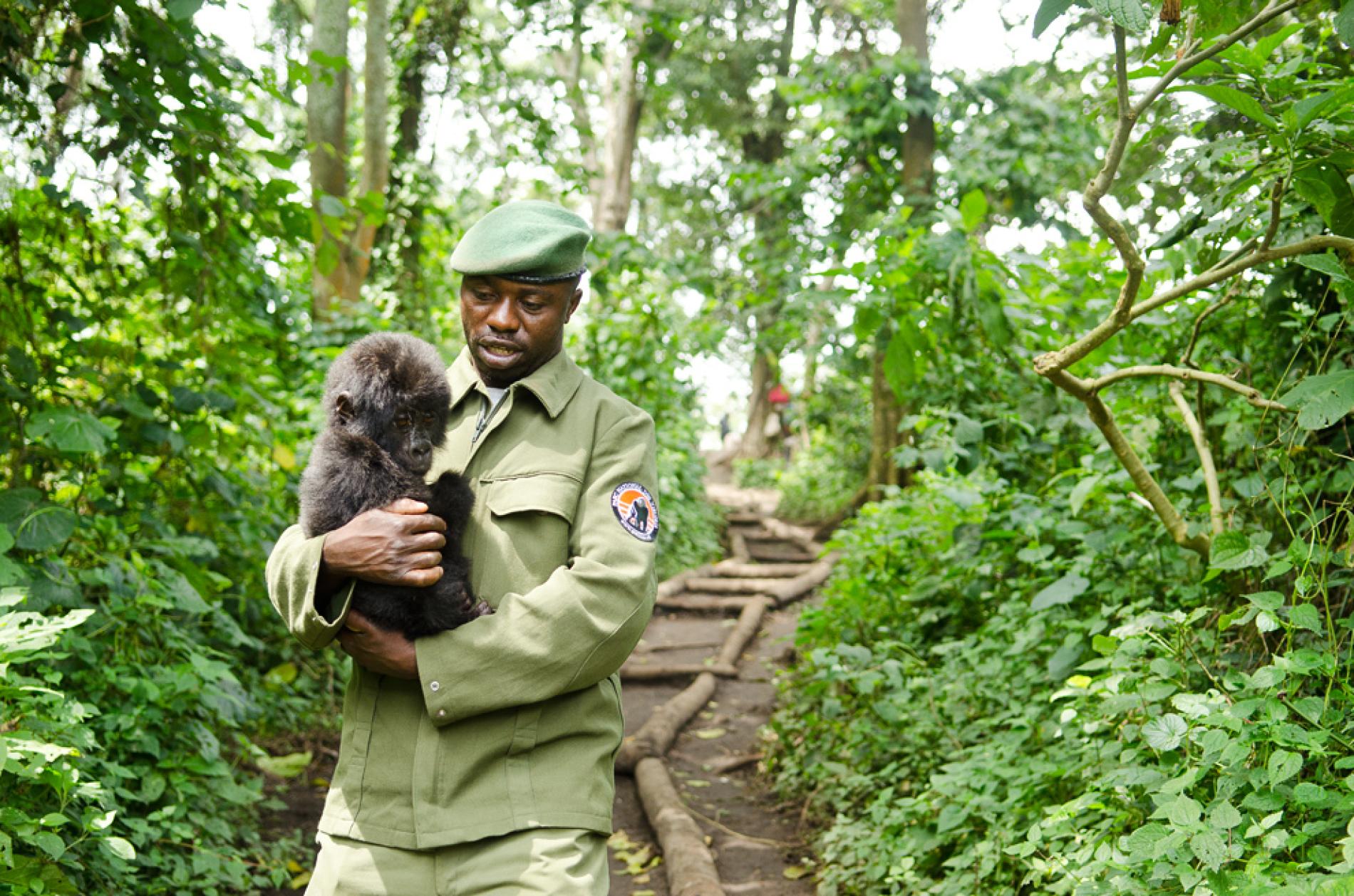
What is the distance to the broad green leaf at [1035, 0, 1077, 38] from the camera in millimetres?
2258

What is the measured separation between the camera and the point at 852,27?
1931cm

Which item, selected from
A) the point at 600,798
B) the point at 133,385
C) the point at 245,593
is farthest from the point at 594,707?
the point at 245,593

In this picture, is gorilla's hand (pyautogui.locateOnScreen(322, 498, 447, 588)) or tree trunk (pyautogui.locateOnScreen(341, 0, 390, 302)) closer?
gorilla's hand (pyautogui.locateOnScreen(322, 498, 447, 588))

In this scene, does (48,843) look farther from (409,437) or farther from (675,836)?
(675,836)

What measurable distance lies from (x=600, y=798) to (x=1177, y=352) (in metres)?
3.34

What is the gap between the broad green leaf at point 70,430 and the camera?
12.0 ft

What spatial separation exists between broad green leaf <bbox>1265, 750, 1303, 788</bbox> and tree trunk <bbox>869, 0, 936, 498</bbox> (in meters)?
8.13

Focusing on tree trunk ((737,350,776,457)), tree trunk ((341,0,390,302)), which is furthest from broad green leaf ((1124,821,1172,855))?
tree trunk ((737,350,776,457))

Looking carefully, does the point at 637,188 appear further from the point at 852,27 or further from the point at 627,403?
the point at 627,403

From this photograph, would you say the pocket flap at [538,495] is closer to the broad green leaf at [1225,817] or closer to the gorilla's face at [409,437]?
the gorilla's face at [409,437]

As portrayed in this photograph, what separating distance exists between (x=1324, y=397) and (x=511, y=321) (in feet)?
6.49

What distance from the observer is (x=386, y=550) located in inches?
83.4

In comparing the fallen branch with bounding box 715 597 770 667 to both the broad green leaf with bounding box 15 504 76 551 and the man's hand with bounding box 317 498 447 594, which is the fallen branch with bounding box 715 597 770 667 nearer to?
the broad green leaf with bounding box 15 504 76 551

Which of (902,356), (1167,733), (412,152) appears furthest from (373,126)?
(1167,733)
